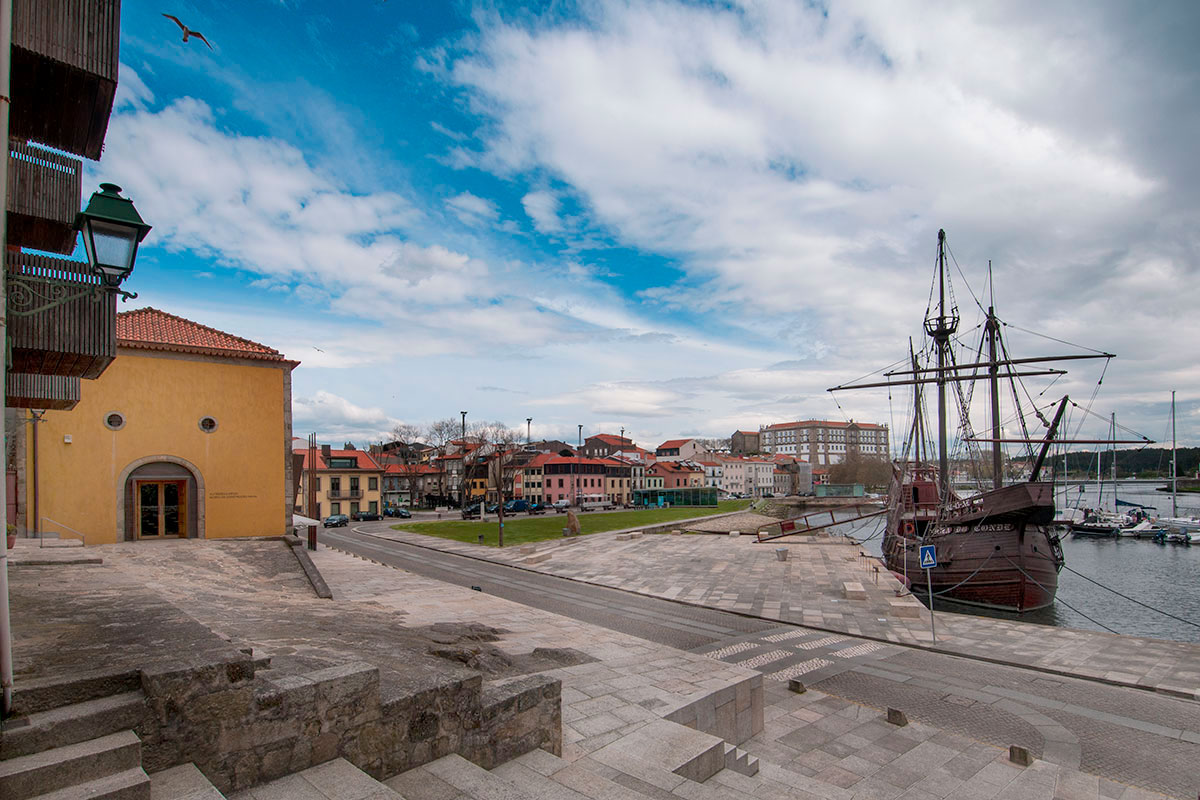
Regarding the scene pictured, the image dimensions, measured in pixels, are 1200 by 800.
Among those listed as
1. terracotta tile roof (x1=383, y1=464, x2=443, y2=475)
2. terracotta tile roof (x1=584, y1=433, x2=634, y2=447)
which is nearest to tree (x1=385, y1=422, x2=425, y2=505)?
terracotta tile roof (x1=383, y1=464, x2=443, y2=475)

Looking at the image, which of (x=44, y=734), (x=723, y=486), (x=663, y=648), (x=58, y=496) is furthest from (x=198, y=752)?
(x=723, y=486)

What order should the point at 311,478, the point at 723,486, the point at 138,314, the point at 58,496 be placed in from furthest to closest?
1. the point at 723,486
2. the point at 311,478
3. the point at 138,314
4. the point at 58,496

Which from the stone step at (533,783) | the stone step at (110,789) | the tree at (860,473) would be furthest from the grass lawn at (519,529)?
the tree at (860,473)

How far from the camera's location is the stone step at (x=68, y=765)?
9.50 feet

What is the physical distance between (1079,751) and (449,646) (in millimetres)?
8818

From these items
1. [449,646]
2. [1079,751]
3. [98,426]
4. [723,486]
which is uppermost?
[98,426]

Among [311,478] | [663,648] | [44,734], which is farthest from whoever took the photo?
[311,478]

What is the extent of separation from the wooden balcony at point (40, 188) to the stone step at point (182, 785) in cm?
514

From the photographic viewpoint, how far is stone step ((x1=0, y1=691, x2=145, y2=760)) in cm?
309

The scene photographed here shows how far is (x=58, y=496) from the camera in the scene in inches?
616

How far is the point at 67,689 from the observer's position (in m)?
3.47

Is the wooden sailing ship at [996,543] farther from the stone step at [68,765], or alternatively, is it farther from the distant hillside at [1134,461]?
the distant hillside at [1134,461]

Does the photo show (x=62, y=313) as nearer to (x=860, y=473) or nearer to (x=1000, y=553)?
(x=1000, y=553)

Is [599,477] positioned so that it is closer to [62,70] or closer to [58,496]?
[58,496]
